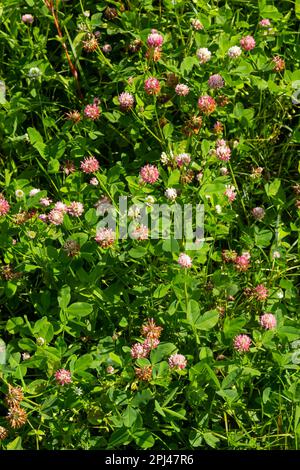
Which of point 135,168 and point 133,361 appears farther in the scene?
point 135,168

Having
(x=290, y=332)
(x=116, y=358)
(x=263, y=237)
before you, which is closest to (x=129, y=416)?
(x=116, y=358)

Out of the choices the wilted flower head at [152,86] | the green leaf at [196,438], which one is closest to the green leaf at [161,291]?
the green leaf at [196,438]

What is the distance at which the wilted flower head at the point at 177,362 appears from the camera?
225cm

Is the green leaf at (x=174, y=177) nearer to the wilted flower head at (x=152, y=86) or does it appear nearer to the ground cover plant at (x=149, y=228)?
the ground cover plant at (x=149, y=228)

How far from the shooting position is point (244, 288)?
8.40ft

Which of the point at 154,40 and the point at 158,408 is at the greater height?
the point at 154,40

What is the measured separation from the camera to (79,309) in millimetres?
2402

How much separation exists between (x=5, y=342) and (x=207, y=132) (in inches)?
42.8

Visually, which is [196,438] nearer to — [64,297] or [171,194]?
[64,297]

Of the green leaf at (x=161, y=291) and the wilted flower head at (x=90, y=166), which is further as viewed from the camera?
the wilted flower head at (x=90, y=166)

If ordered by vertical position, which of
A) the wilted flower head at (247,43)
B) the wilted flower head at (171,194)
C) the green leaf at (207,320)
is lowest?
the green leaf at (207,320)

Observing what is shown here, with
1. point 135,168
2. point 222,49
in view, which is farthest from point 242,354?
point 222,49

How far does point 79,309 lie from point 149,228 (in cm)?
36
